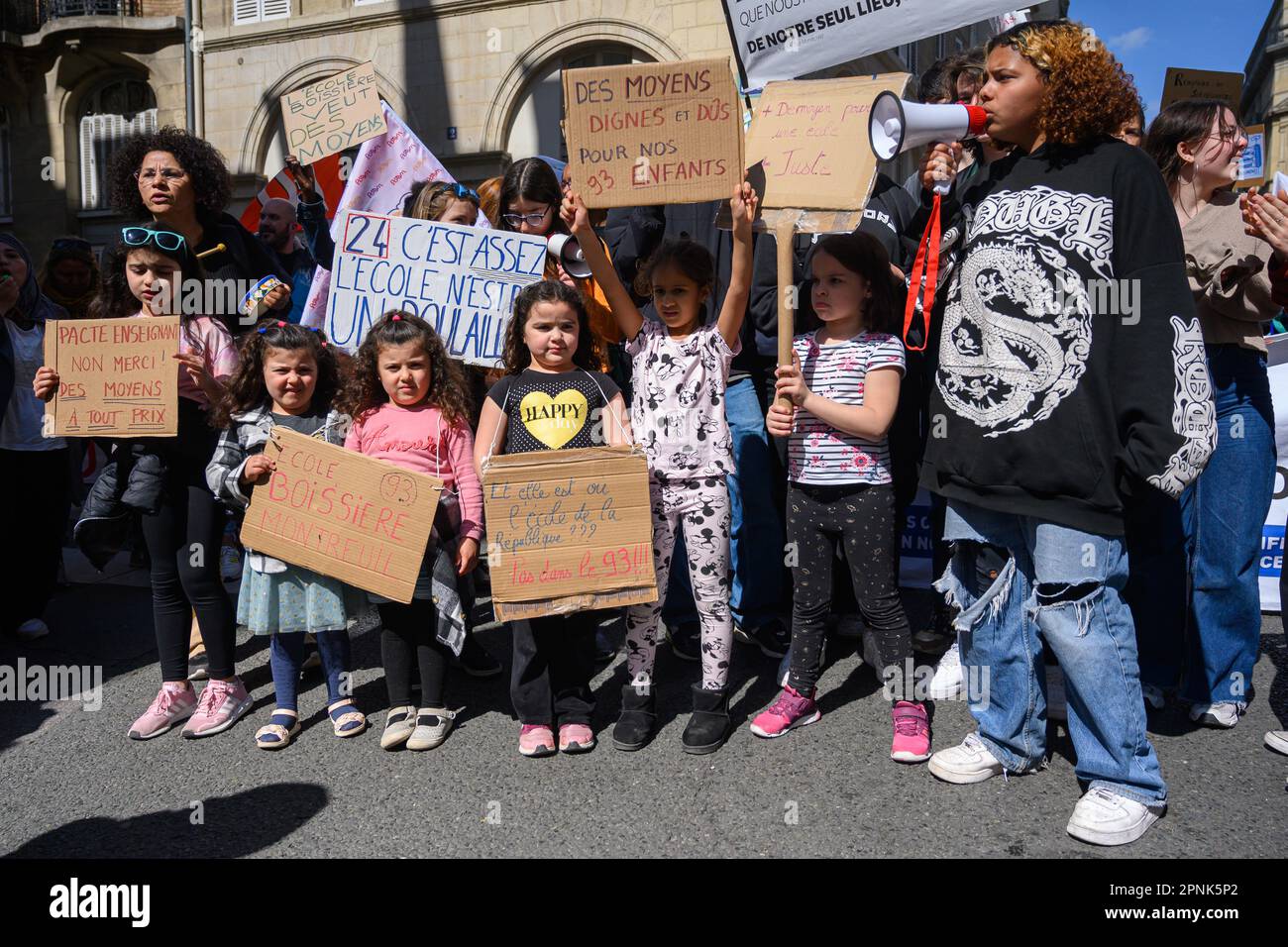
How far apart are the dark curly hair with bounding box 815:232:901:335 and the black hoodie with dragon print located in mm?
531

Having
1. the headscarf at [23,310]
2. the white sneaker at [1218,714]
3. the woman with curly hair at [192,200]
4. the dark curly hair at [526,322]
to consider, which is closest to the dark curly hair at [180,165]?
the woman with curly hair at [192,200]

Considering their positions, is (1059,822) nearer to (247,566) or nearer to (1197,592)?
(1197,592)

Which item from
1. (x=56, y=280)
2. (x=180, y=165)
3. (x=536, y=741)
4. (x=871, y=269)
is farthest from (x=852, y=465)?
(x=56, y=280)

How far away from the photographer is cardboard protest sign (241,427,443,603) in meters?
3.23

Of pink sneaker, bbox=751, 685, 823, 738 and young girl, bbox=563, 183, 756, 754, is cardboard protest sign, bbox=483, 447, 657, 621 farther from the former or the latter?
pink sneaker, bbox=751, 685, 823, 738

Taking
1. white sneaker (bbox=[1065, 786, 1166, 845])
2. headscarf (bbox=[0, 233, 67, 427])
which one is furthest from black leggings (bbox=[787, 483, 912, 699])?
headscarf (bbox=[0, 233, 67, 427])

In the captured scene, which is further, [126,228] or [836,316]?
[126,228]

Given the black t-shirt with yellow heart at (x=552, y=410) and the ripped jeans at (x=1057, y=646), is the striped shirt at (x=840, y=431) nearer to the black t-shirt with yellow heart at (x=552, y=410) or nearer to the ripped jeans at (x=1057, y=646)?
the ripped jeans at (x=1057, y=646)

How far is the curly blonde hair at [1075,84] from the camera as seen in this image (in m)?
2.54

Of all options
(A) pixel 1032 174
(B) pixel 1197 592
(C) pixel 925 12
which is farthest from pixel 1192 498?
(C) pixel 925 12

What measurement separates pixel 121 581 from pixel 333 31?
41.7 ft

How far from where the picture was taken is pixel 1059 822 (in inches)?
106

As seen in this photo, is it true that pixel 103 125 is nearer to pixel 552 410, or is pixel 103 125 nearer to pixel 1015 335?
pixel 552 410

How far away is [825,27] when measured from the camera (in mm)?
4031
